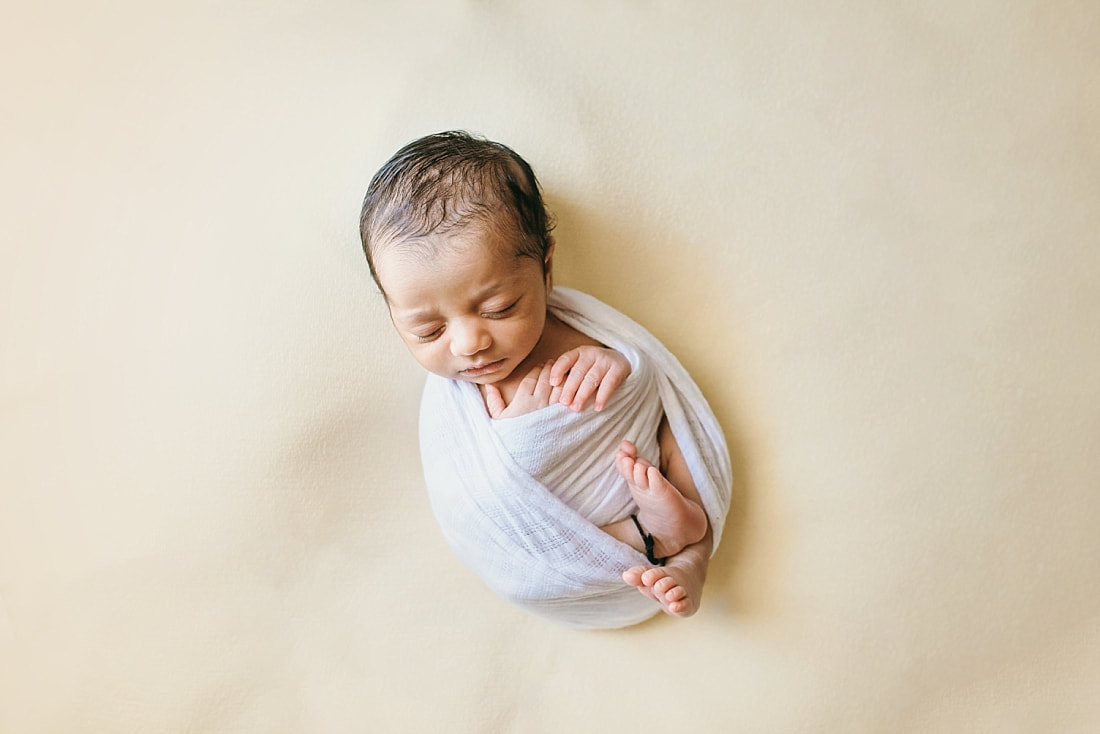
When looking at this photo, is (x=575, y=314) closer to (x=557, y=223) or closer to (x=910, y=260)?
(x=557, y=223)

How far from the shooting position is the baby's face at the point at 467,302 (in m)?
1.18

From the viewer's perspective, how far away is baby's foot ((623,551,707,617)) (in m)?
1.26

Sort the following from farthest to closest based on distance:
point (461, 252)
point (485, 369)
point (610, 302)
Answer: point (610, 302) < point (485, 369) < point (461, 252)

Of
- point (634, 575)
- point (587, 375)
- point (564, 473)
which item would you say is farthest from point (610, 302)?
point (634, 575)

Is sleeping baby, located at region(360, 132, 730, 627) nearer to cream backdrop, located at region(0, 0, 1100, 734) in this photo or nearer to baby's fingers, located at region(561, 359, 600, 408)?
baby's fingers, located at region(561, 359, 600, 408)

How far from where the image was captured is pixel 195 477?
150 centimetres

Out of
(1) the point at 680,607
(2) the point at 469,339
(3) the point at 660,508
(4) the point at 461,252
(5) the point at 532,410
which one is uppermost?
(4) the point at 461,252

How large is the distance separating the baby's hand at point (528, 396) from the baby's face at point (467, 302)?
50mm

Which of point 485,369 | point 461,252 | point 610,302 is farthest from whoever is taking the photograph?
point 610,302

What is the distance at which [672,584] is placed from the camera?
1261 millimetres

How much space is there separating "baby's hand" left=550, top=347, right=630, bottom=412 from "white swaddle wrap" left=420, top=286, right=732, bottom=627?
0.02 metres

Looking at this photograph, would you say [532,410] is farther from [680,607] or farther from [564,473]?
[680,607]

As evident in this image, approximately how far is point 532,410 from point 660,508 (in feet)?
0.81

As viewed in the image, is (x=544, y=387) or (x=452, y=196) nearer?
(x=452, y=196)
